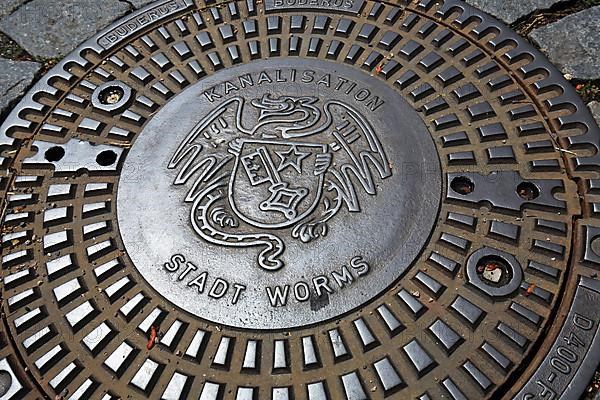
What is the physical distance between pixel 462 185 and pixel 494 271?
0.95ft

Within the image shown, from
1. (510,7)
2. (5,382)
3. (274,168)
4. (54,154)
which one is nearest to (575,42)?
(510,7)

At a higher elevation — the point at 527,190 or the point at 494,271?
the point at 527,190

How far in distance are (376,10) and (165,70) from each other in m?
0.81

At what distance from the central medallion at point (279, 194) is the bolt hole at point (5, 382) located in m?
0.43

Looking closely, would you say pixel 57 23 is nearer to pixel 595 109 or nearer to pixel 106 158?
pixel 106 158

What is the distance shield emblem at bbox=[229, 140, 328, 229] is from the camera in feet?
5.84

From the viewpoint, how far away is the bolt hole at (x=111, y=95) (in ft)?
7.01

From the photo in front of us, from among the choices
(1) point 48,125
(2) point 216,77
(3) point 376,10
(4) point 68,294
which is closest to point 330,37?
(3) point 376,10

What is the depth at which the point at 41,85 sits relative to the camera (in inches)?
86.9

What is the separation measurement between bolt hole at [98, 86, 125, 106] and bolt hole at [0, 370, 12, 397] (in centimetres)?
96

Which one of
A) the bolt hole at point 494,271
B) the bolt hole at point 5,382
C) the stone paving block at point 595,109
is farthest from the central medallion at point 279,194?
the stone paving block at point 595,109

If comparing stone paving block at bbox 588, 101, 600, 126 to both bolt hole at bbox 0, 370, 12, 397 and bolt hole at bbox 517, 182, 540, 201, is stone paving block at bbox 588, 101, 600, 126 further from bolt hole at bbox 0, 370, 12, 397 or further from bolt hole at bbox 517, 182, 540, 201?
bolt hole at bbox 0, 370, 12, 397

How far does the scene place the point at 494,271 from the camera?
1.67 metres

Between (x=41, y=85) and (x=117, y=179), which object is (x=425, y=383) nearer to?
(x=117, y=179)
